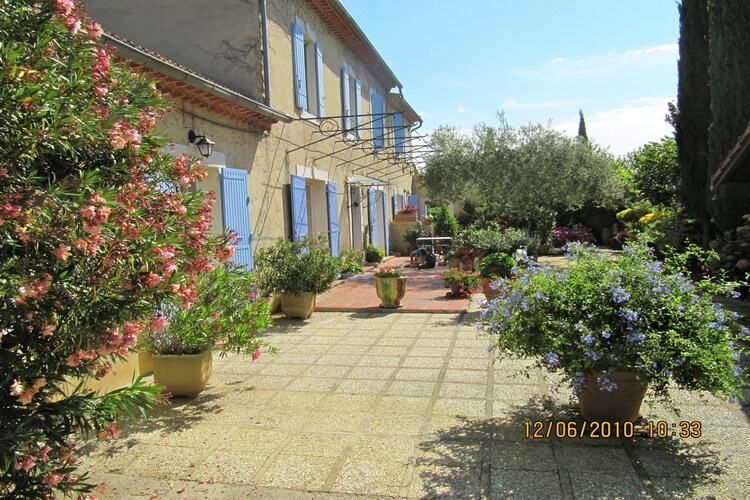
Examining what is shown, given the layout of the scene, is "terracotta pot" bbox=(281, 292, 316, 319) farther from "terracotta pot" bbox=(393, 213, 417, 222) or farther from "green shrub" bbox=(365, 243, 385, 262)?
"terracotta pot" bbox=(393, 213, 417, 222)

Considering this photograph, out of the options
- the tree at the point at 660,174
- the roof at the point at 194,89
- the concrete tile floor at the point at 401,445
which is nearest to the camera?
the concrete tile floor at the point at 401,445

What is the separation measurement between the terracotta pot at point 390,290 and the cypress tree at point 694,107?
657 cm

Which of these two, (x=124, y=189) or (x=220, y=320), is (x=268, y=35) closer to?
(x=220, y=320)

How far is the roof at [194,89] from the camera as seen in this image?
5004 millimetres

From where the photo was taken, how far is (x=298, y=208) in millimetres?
9305

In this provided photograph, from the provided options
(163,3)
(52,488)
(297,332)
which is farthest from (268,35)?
(52,488)

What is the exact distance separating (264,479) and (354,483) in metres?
0.52

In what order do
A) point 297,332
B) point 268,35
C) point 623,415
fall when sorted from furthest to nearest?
point 268,35, point 297,332, point 623,415

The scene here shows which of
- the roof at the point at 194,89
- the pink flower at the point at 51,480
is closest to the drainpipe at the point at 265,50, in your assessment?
the roof at the point at 194,89

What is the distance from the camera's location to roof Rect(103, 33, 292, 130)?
5004 millimetres

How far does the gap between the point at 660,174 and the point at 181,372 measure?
14.2 metres

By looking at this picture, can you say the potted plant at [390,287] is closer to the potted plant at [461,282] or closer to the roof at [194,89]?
the potted plant at [461,282]

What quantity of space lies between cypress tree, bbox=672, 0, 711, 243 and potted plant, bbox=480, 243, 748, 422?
8.72 meters

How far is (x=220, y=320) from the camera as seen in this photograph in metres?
4.39
